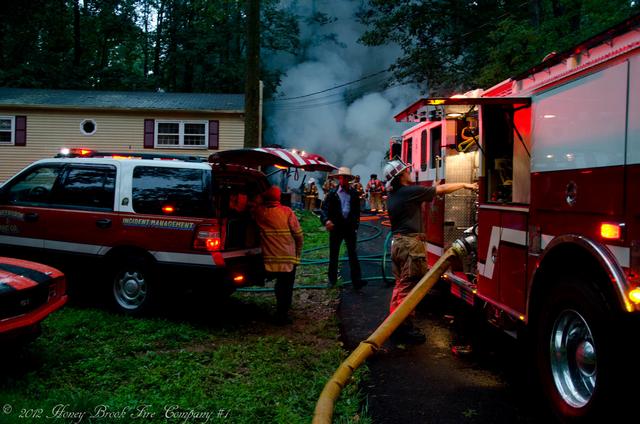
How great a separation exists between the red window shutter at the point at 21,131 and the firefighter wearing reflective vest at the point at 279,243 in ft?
72.2

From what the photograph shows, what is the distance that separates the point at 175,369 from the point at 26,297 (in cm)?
139

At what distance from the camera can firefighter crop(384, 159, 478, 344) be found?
19.3 feet

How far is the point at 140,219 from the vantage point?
6488 mm

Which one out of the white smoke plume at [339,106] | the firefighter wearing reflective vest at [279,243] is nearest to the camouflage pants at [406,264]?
the firefighter wearing reflective vest at [279,243]

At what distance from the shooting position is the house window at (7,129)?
24.5 meters

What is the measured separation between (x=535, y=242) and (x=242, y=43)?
3783cm

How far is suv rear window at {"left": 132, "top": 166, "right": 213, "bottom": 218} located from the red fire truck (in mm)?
2724

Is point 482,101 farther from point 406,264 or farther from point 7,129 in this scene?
point 7,129

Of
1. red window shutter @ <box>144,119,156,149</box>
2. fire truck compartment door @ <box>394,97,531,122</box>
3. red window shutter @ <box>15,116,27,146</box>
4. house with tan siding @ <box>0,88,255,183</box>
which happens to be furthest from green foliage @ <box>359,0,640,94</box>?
red window shutter @ <box>15,116,27,146</box>

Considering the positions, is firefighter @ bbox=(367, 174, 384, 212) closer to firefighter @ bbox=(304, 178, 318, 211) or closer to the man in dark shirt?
firefighter @ bbox=(304, 178, 318, 211)

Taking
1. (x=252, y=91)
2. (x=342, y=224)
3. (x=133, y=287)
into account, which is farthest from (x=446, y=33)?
(x=133, y=287)

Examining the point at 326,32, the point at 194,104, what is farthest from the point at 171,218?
the point at 326,32

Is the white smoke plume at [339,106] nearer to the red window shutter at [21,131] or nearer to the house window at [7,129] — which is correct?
the red window shutter at [21,131]

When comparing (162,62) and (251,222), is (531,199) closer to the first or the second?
(251,222)
